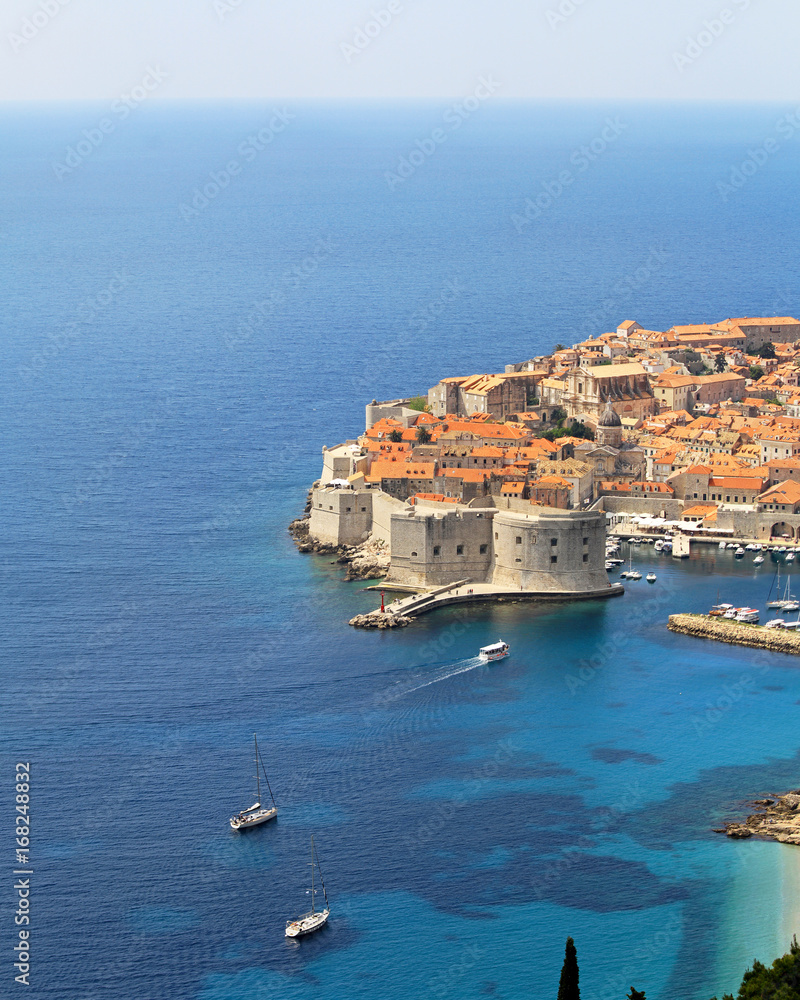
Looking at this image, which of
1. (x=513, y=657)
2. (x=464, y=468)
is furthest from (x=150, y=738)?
(x=464, y=468)

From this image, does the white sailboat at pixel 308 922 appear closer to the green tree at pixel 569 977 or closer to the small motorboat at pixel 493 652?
the green tree at pixel 569 977

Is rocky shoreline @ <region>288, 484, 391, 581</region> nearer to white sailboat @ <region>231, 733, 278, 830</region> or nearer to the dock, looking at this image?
the dock

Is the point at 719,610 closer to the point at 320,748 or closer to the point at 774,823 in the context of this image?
the point at 774,823

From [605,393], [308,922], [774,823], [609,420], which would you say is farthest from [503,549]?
[308,922]

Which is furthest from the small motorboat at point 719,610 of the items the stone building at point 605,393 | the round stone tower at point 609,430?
the stone building at point 605,393

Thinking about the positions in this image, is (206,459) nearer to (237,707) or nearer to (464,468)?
(464,468)
